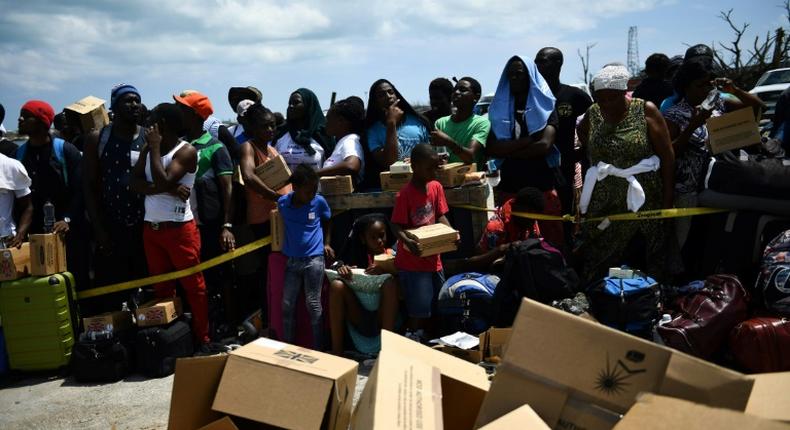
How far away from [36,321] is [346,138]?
319cm

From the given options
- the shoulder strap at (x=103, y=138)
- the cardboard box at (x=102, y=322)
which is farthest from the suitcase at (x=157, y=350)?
the shoulder strap at (x=103, y=138)

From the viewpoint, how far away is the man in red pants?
558 cm

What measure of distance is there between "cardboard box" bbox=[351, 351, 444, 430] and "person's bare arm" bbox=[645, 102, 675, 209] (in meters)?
3.09

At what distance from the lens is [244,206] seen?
20.9 feet

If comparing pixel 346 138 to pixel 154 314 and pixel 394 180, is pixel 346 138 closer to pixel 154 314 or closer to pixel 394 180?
pixel 394 180

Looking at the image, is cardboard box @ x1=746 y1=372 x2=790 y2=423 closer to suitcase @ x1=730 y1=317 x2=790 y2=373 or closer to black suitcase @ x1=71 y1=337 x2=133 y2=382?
suitcase @ x1=730 y1=317 x2=790 y2=373

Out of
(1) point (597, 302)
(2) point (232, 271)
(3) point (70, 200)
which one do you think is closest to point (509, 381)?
(1) point (597, 302)

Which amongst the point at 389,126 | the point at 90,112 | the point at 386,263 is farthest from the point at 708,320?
the point at 90,112

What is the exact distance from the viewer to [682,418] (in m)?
2.45

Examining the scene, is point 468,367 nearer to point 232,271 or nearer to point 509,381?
point 509,381

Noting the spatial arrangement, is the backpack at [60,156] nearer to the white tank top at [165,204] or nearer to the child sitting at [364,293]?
the white tank top at [165,204]

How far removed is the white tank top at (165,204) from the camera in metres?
5.68

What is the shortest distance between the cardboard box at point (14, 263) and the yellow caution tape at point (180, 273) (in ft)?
1.92

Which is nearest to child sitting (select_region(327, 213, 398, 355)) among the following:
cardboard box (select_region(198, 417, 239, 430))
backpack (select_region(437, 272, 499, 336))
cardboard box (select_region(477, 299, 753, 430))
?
backpack (select_region(437, 272, 499, 336))
